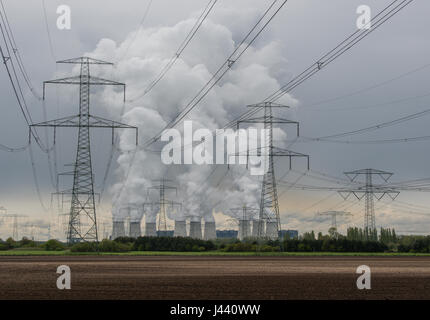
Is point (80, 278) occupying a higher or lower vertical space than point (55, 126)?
lower

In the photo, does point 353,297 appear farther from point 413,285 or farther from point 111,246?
point 111,246

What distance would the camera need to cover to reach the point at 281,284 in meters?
42.5

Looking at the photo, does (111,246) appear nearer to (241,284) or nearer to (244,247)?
(244,247)

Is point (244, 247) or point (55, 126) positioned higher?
point (55, 126)
